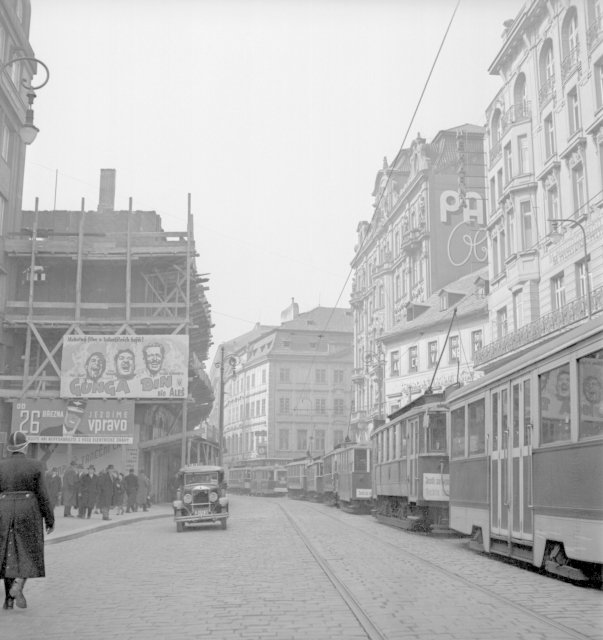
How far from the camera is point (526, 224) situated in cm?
3434

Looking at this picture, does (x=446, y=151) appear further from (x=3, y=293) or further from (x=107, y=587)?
(x=107, y=587)

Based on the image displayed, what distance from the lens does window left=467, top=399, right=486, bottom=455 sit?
13219mm

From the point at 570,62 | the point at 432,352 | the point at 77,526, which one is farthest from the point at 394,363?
the point at 77,526

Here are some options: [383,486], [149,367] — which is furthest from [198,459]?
[383,486]

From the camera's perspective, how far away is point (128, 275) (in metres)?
37.8

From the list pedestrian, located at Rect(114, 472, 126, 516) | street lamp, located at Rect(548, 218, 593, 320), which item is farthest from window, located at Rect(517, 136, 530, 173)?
pedestrian, located at Rect(114, 472, 126, 516)

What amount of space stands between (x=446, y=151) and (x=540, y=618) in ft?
170

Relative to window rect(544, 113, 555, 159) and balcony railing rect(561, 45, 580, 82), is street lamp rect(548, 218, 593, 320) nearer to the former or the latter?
window rect(544, 113, 555, 159)

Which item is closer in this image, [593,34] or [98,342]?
[593,34]

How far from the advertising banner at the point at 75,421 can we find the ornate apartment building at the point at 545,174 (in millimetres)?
15954

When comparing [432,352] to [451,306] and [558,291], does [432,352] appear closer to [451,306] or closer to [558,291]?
[451,306]

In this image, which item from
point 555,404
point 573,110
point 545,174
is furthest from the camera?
point 545,174

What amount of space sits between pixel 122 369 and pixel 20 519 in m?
29.7

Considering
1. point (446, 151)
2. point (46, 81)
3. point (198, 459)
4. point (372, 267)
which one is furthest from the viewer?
point (372, 267)
